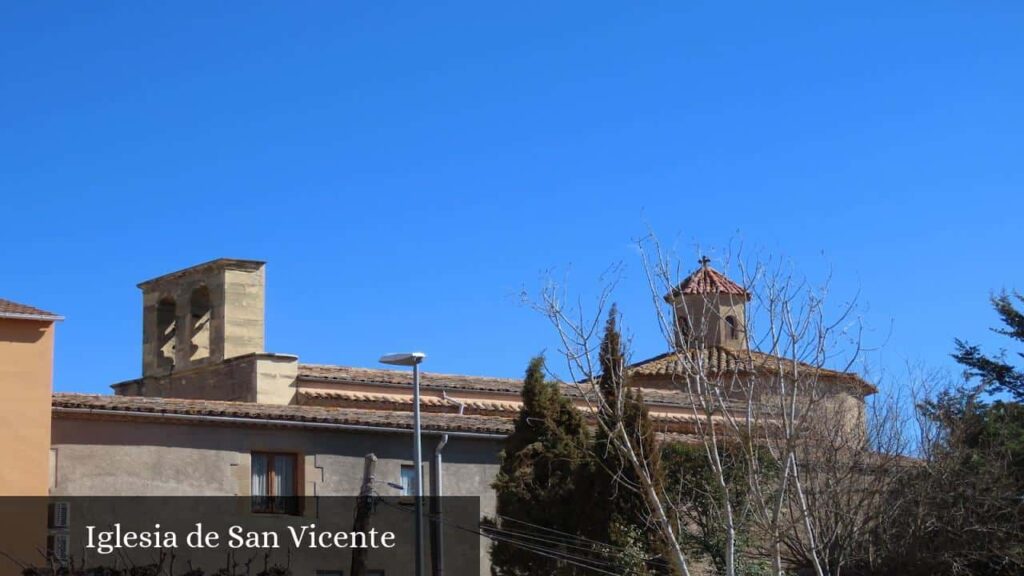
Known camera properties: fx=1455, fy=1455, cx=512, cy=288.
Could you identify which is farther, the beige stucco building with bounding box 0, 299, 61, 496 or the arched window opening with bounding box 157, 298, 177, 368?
the arched window opening with bounding box 157, 298, 177, 368

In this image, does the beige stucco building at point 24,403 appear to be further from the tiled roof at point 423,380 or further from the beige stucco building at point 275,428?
the tiled roof at point 423,380

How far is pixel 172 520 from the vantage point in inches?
842

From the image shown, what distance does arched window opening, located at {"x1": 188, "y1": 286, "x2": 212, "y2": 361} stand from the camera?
35250 mm

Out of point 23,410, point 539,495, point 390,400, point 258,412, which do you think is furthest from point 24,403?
point 390,400

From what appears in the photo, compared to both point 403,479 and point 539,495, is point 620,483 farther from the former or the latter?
point 403,479

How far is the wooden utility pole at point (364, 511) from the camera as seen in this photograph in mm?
20314

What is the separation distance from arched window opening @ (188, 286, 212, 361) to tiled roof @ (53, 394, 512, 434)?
1116cm

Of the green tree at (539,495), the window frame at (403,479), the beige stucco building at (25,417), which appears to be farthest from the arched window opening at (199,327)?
the beige stucco building at (25,417)

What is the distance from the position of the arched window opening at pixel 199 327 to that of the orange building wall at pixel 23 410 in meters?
14.5

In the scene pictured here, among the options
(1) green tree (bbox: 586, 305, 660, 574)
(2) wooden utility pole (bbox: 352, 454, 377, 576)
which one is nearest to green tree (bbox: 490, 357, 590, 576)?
(1) green tree (bbox: 586, 305, 660, 574)

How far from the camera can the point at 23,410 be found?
20297 millimetres

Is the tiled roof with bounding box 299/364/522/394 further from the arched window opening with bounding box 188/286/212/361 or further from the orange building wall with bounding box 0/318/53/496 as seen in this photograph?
the orange building wall with bounding box 0/318/53/496

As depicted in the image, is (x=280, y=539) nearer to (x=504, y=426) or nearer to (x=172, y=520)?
(x=172, y=520)

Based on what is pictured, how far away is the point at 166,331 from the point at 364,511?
16869 mm
